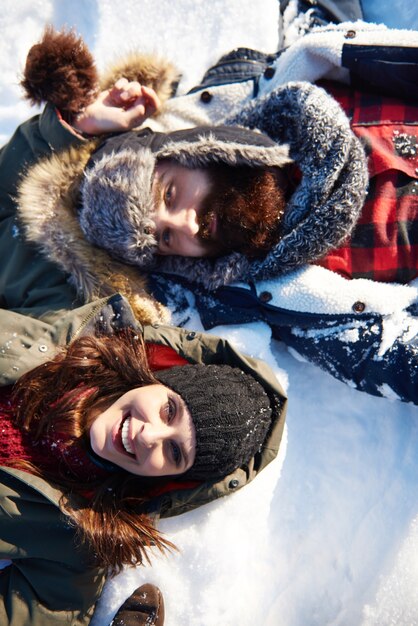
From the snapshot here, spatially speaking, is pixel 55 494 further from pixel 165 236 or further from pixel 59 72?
pixel 59 72

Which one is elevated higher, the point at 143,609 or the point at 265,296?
the point at 265,296

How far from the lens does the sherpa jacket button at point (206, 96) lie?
1.95 meters

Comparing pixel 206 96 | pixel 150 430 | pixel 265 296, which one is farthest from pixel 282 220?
pixel 150 430

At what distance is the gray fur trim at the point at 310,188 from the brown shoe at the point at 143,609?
1014 millimetres

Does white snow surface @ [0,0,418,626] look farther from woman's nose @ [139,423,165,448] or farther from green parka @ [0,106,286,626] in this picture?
woman's nose @ [139,423,165,448]

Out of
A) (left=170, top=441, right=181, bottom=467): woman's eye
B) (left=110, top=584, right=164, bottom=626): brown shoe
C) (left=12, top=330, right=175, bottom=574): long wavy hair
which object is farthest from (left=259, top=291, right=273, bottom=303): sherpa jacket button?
(left=110, top=584, right=164, bottom=626): brown shoe

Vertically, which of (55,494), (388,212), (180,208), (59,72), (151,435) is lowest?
(55,494)

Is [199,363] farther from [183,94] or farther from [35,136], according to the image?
[183,94]

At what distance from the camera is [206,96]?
1.95 m

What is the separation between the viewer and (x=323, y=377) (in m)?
1.87

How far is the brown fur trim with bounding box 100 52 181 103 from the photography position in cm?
191

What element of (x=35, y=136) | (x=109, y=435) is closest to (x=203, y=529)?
(x=109, y=435)

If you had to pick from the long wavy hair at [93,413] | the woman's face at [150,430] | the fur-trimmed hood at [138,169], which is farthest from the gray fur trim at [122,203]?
the woman's face at [150,430]

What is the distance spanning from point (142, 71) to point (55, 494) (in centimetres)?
155
